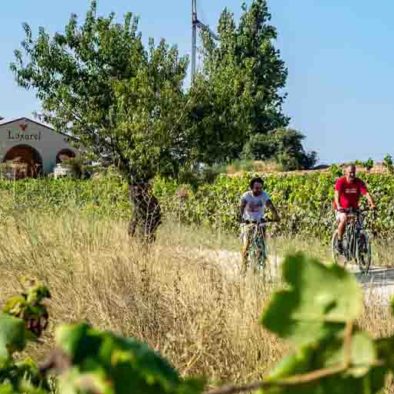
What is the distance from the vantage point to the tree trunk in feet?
28.1

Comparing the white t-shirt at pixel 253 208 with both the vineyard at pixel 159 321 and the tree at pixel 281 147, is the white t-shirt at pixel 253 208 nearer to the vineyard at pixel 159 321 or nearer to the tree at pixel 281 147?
the vineyard at pixel 159 321

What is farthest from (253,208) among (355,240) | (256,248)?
(256,248)

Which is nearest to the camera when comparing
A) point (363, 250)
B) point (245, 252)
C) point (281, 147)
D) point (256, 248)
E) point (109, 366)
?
point (109, 366)

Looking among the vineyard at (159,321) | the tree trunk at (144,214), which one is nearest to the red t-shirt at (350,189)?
the tree trunk at (144,214)

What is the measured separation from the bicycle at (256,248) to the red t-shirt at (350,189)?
5.24 ft

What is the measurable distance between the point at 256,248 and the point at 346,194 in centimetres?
510

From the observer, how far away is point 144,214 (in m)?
11.9

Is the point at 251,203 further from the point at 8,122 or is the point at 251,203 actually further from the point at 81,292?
the point at 8,122

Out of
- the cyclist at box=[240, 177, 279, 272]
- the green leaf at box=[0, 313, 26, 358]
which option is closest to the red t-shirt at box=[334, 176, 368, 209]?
the cyclist at box=[240, 177, 279, 272]

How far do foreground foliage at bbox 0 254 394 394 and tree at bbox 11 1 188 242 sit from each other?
511 inches

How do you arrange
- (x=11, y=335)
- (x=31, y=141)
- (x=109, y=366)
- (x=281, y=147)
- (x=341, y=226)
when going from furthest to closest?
(x=31, y=141), (x=281, y=147), (x=341, y=226), (x=11, y=335), (x=109, y=366)

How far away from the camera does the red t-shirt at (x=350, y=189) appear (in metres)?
12.7

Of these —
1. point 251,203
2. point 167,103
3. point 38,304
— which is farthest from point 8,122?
point 38,304

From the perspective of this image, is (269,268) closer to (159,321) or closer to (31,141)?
(159,321)
